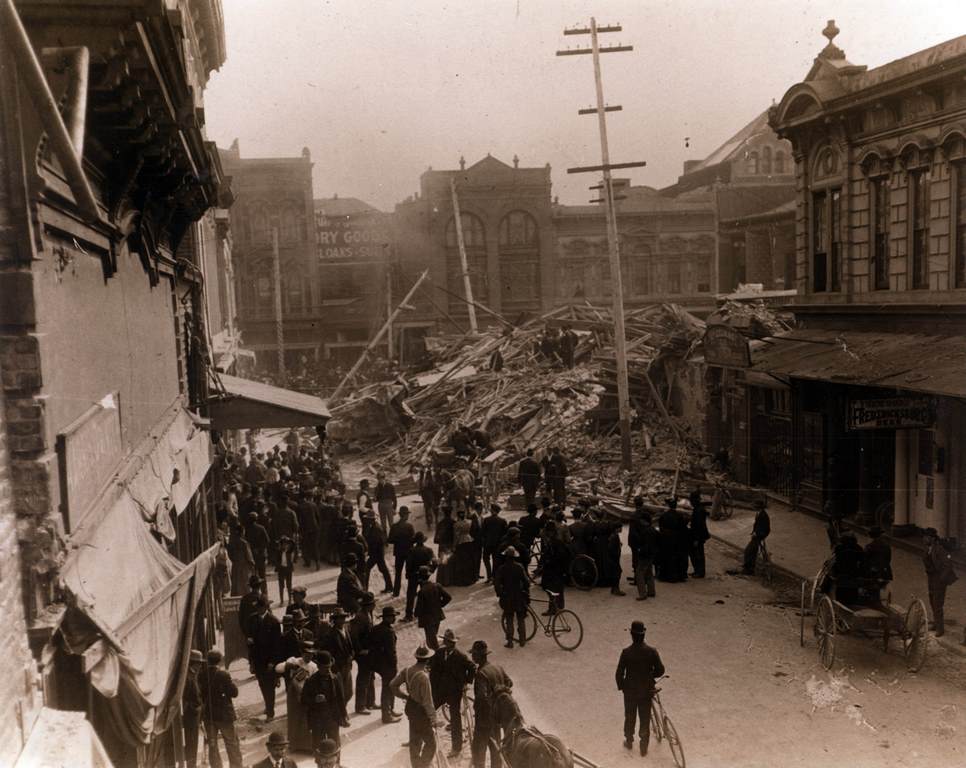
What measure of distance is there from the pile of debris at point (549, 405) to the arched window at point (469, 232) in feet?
67.6

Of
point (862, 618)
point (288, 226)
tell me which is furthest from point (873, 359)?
point (288, 226)

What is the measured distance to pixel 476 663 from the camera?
30.7 feet

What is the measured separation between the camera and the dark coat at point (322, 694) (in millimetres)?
9016

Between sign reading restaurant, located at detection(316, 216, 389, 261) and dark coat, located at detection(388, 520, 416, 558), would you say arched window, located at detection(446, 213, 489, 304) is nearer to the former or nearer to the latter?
sign reading restaurant, located at detection(316, 216, 389, 261)

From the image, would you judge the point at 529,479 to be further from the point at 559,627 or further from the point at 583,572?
the point at 559,627

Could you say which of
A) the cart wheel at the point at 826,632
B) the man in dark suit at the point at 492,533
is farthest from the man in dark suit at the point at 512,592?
the cart wheel at the point at 826,632

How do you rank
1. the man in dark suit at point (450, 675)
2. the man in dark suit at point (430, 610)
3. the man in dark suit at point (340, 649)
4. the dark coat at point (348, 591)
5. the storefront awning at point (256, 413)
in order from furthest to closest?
1. the storefront awning at point (256, 413)
2. the dark coat at point (348, 591)
3. the man in dark suit at point (430, 610)
4. the man in dark suit at point (340, 649)
5. the man in dark suit at point (450, 675)

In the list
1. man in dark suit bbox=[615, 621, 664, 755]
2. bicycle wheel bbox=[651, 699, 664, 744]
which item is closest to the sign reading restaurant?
man in dark suit bbox=[615, 621, 664, 755]

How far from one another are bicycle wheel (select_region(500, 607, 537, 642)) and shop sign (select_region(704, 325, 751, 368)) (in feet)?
32.8

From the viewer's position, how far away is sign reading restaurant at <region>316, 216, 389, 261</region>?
56.9 metres

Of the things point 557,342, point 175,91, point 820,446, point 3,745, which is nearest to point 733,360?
point 820,446

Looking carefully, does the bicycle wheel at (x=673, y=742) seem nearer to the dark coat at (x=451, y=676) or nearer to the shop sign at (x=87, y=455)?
the dark coat at (x=451, y=676)

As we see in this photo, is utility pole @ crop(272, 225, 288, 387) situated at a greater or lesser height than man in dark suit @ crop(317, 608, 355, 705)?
greater

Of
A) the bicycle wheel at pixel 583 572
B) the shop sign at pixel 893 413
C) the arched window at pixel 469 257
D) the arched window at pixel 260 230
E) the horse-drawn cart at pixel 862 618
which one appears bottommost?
the bicycle wheel at pixel 583 572
